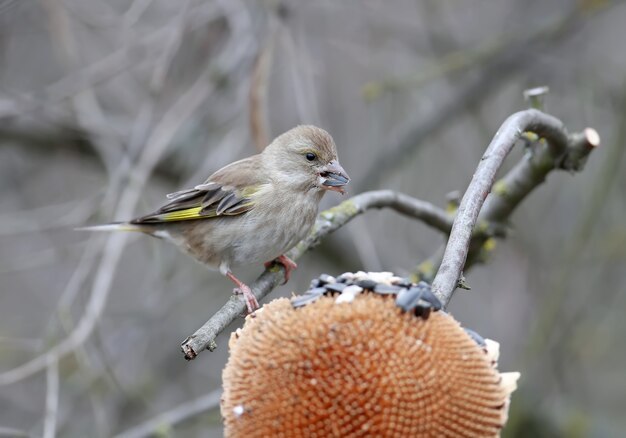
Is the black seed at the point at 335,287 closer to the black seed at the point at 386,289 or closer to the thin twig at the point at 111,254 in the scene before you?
the black seed at the point at 386,289

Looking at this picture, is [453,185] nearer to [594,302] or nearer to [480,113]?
[480,113]

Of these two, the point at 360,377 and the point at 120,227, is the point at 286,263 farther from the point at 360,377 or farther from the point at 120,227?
the point at 360,377

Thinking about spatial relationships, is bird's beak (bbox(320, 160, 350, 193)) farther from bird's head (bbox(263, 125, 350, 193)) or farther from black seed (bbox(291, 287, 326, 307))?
black seed (bbox(291, 287, 326, 307))

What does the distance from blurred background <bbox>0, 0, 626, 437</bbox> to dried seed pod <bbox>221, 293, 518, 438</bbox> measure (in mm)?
2942

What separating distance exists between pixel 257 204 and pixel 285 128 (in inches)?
129

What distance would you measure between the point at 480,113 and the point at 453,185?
128cm

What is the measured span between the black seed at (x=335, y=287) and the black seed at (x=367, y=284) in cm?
5

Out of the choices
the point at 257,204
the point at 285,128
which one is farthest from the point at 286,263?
the point at 285,128

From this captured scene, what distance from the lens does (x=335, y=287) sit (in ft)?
8.32

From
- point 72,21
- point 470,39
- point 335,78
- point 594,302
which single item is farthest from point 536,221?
point 72,21

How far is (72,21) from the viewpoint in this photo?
8438 mm

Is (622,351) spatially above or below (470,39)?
below

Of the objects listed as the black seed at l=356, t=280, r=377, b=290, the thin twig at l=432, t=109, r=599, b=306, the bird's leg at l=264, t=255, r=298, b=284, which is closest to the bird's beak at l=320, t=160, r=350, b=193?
the bird's leg at l=264, t=255, r=298, b=284

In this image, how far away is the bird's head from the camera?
521 centimetres
